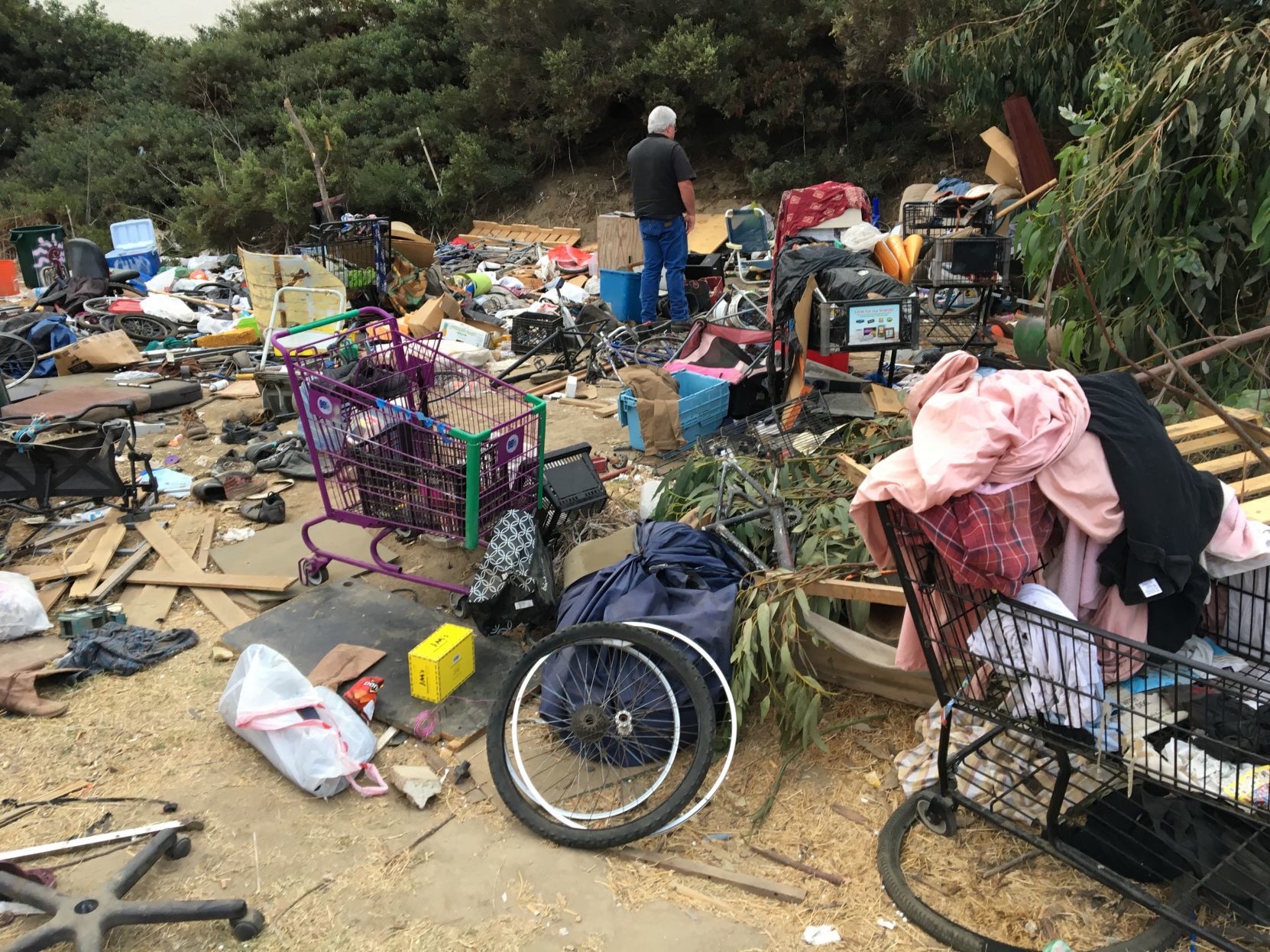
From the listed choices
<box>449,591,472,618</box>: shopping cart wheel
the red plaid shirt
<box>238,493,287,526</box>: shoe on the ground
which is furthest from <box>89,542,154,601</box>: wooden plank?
the red plaid shirt

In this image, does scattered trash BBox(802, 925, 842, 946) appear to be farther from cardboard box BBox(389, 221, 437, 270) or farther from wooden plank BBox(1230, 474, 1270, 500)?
cardboard box BBox(389, 221, 437, 270)

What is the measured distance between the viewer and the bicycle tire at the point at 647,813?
9.42ft

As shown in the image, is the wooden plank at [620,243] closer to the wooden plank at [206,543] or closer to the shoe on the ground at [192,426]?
the shoe on the ground at [192,426]

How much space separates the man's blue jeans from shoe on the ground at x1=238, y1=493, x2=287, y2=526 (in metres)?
4.32

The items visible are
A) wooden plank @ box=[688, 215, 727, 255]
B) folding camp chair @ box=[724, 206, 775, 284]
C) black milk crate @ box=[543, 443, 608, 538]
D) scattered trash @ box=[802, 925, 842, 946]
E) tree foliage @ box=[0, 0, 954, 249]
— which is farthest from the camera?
tree foliage @ box=[0, 0, 954, 249]

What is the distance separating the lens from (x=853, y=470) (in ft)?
12.7

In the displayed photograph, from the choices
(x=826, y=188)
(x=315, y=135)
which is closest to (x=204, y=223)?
(x=315, y=135)

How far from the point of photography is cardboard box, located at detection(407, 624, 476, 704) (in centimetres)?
359

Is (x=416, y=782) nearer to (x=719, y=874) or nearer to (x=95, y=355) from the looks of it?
(x=719, y=874)

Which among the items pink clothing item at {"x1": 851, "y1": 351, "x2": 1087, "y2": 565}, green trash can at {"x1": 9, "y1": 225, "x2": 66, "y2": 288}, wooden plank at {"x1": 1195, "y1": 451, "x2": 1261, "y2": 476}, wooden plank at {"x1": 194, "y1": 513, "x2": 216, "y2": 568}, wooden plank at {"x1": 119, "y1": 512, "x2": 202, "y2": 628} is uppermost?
green trash can at {"x1": 9, "y1": 225, "x2": 66, "y2": 288}

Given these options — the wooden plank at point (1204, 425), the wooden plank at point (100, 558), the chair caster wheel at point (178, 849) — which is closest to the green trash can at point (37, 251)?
the wooden plank at point (100, 558)

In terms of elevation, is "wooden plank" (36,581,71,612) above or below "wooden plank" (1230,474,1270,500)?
below

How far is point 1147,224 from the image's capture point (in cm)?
455

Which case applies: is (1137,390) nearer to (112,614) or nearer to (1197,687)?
(1197,687)
